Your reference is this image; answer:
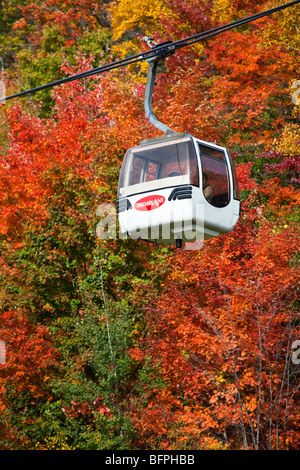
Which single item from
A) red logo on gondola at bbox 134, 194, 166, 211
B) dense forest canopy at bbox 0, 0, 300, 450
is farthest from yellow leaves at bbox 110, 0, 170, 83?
red logo on gondola at bbox 134, 194, 166, 211

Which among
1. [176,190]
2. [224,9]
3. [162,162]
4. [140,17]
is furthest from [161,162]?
[140,17]

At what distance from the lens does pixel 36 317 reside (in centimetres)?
2078

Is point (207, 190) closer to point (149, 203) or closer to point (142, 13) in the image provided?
point (149, 203)

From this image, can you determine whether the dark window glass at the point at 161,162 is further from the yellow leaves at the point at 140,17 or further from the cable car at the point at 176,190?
the yellow leaves at the point at 140,17

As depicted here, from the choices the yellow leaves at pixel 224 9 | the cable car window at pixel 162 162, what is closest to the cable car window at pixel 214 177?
the cable car window at pixel 162 162

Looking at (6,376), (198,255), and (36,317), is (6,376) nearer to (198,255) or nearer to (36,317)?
(36,317)

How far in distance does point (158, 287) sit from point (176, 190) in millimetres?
8586

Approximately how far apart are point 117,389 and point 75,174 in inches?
287

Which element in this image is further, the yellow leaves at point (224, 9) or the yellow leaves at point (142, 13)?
the yellow leaves at point (142, 13)

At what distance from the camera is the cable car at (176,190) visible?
11055 millimetres

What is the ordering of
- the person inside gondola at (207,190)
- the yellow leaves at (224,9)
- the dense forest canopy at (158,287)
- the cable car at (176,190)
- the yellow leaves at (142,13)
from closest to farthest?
the cable car at (176,190) < the person inside gondola at (207,190) < the dense forest canopy at (158,287) < the yellow leaves at (224,9) < the yellow leaves at (142,13)

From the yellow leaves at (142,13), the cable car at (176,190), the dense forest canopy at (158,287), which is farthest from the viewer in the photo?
the yellow leaves at (142,13)

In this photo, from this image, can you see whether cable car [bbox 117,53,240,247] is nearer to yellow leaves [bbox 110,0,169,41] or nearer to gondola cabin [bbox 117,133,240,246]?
gondola cabin [bbox 117,133,240,246]

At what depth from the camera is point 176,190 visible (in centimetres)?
1104
